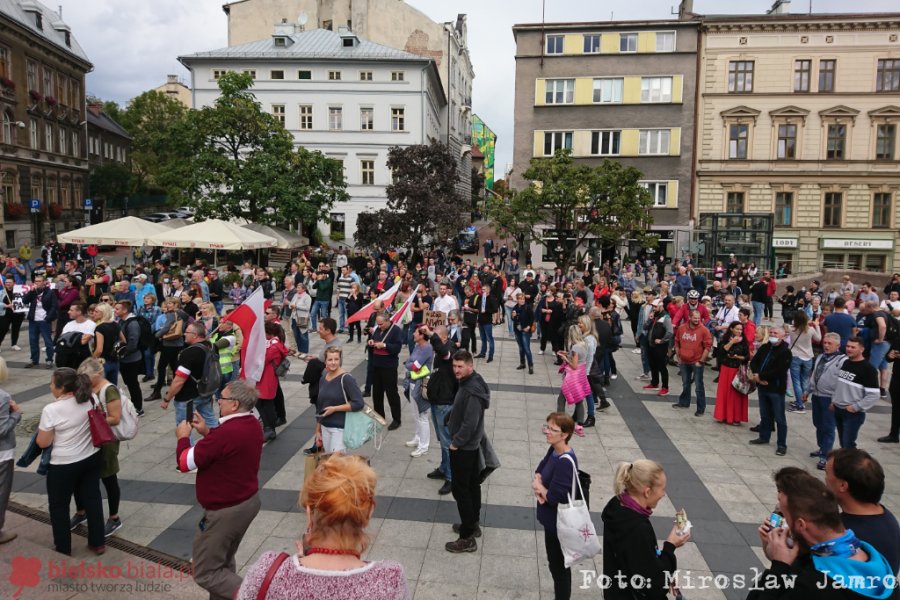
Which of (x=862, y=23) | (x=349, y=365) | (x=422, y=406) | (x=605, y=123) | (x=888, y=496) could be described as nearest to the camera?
(x=888, y=496)

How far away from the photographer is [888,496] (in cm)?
748

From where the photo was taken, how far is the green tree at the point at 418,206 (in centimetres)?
3141

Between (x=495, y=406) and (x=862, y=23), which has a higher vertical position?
(x=862, y=23)

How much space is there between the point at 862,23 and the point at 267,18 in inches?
1816

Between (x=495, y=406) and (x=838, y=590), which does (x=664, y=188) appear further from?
(x=838, y=590)

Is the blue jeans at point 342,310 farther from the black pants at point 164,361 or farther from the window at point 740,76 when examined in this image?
the window at point 740,76

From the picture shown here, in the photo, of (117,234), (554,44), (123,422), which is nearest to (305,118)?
(554,44)

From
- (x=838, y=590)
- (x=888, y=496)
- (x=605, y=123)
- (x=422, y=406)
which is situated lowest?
(x=888, y=496)

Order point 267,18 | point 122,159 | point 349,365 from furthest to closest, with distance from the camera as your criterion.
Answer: point 122,159 < point 267,18 < point 349,365

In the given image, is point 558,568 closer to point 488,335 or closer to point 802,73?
point 488,335

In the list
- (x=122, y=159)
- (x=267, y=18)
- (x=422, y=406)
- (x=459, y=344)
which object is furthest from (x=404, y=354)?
(x=122, y=159)

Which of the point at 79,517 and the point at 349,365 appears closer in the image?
the point at 79,517

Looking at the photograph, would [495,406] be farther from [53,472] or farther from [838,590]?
[838,590]

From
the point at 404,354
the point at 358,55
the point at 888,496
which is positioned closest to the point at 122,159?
the point at 358,55
